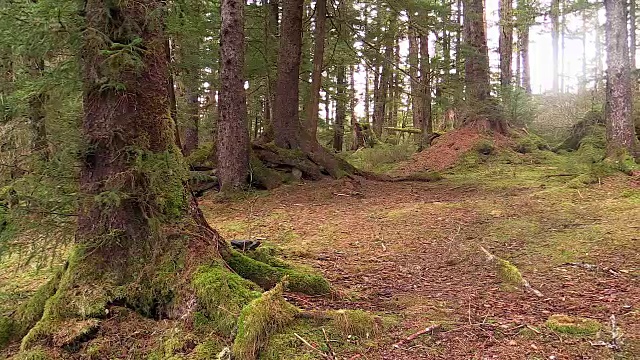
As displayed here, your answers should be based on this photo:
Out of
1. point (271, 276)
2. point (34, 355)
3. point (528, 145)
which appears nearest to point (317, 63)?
point (528, 145)

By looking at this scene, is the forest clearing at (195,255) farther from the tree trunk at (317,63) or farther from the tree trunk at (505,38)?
the tree trunk at (505,38)

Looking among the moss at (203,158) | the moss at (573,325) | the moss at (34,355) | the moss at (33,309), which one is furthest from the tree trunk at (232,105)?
the moss at (573,325)

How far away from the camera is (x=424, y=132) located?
19125 millimetres

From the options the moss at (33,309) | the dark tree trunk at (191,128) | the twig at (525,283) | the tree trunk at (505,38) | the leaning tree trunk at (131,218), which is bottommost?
the twig at (525,283)

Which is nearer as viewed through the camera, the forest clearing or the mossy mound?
the mossy mound

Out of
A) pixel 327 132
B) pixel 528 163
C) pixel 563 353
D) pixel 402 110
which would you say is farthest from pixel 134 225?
pixel 402 110

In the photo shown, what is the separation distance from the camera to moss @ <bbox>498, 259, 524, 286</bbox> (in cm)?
460

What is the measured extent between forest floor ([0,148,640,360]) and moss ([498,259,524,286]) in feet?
0.25

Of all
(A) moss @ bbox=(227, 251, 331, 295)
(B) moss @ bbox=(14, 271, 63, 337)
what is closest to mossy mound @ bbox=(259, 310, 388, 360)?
(A) moss @ bbox=(227, 251, 331, 295)

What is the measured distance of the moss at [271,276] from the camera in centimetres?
404

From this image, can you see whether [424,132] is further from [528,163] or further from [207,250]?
[207,250]

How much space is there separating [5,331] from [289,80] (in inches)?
346

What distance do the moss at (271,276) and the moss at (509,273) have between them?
1.78 metres

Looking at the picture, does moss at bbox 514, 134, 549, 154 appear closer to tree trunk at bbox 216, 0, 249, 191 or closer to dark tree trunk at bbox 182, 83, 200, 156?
tree trunk at bbox 216, 0, 249, 191
